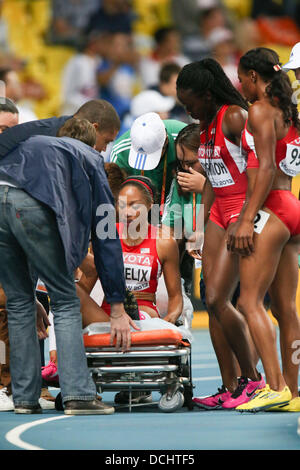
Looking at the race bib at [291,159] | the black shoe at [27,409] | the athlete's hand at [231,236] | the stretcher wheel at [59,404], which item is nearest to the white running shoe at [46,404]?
the stretcher wheel at [59,404]

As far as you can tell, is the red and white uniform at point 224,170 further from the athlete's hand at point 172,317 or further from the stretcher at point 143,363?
the stretcher at point 143,363

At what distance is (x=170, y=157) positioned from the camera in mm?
6906

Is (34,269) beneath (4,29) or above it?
beneath

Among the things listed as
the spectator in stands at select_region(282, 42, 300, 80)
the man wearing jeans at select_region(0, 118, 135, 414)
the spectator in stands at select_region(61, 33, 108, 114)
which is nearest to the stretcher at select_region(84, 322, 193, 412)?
the man wearing jeans at select_region(0, 118, 135, 414)

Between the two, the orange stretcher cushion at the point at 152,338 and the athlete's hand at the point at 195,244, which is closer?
the orange stretcher cushion at the point at 152,338

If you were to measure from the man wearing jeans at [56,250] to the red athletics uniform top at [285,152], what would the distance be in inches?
33.9

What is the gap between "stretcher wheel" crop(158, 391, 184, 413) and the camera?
18.8 ft

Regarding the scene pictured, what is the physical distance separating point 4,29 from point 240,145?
9.91m

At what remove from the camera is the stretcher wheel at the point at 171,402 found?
574 centimetres

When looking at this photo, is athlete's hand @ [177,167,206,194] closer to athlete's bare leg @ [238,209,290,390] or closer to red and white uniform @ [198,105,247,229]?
red and white uniform @ [198,105,247,229]

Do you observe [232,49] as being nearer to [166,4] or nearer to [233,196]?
[166,4]

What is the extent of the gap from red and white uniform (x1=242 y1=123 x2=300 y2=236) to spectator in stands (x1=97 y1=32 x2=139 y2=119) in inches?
353

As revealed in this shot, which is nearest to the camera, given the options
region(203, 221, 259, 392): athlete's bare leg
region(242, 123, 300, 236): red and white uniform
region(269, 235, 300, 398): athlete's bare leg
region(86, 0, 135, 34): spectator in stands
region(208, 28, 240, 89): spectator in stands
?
region(242, 123, 300, 236): red and white uniform
